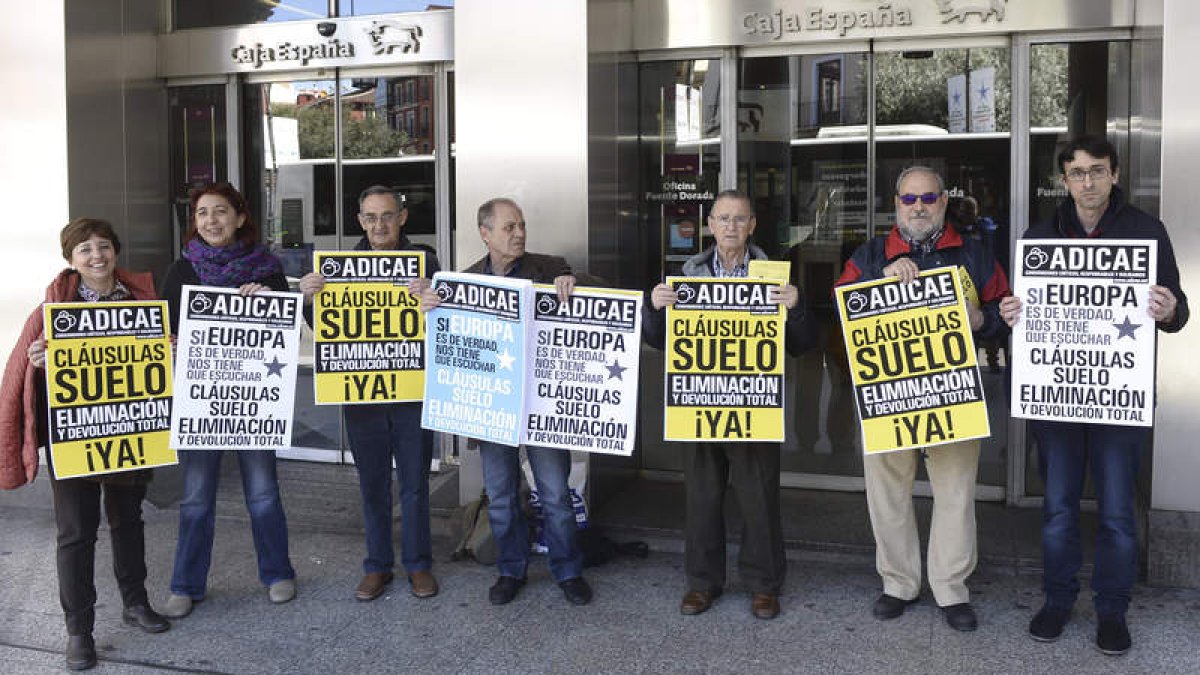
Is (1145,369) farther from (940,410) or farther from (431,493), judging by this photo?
(431,493)

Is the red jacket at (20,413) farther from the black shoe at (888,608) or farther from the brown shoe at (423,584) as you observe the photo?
the black shoe at (888,608)

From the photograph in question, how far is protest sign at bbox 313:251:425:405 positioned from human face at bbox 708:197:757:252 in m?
1.40

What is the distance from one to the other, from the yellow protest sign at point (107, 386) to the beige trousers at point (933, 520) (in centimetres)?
314

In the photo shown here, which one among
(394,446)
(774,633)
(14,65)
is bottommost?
(774,633)

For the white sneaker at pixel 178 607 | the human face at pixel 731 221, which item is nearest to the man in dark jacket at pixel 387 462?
the white sneaker at pixel 178 607

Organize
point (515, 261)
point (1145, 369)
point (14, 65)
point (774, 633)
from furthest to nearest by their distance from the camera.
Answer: point (14, 65) → point (515, 261) → point (774, 633) → point (1145, 369)

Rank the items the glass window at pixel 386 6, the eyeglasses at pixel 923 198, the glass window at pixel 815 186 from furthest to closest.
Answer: the glass window at pixel 386 6
the glass window at pixel 815 186
the eyeglasses at pixel 923 198

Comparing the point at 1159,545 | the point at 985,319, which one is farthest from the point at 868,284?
the point at 1159,545

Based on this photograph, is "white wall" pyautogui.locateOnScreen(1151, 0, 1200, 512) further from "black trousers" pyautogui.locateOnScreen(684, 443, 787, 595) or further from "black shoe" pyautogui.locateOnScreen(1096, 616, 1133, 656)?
"black trousers" pyautogui.locateOnScreen(684, 443, 787, 595)

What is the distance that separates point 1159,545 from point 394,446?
3617 millimetres

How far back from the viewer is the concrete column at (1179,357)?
5.36 meters

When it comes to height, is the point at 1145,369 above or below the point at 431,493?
above

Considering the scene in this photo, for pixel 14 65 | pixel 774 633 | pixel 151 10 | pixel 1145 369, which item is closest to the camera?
pixel 1145 369

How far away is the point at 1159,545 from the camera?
5480 millimetres
